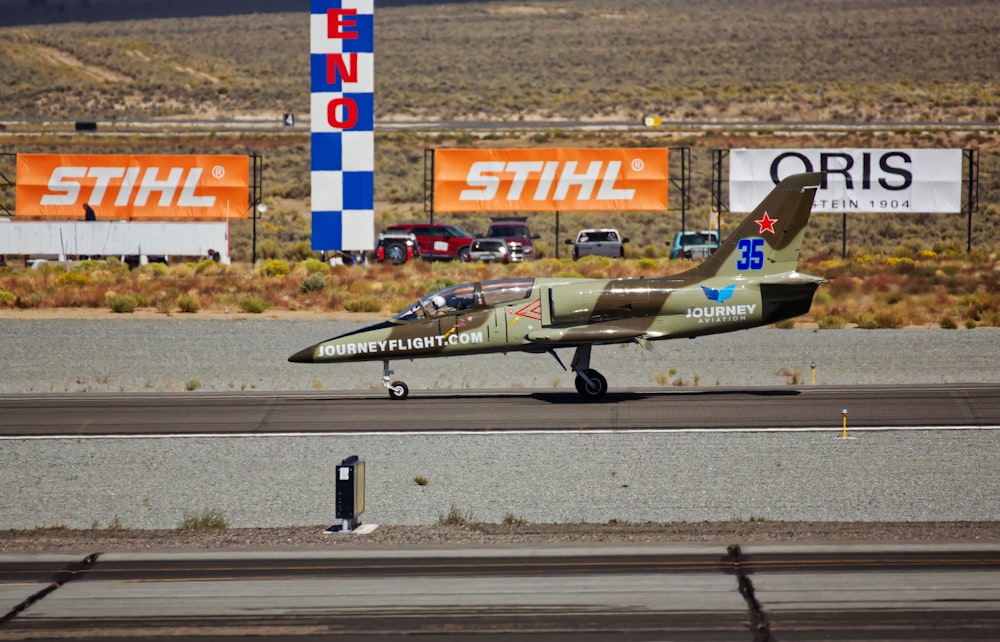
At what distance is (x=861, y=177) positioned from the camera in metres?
43.8

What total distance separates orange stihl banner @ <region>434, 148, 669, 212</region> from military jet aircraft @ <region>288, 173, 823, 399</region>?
23.2 metres

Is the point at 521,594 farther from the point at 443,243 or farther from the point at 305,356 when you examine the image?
the point at 443,243

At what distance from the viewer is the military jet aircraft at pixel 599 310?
68.9 ft

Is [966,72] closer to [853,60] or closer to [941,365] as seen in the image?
[853,60]

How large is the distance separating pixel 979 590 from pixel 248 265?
3806 cm

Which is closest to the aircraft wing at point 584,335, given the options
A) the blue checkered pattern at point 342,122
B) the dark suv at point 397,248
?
the blue checkered pattern at point 342,122

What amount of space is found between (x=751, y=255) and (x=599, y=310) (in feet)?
9.12

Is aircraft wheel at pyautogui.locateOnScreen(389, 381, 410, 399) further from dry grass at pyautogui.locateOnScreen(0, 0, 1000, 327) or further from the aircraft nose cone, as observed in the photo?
dry grass at pyautogui.locateOnScreen(0, 0, 1000, 327)

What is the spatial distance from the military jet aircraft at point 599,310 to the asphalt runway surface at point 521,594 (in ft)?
30.5

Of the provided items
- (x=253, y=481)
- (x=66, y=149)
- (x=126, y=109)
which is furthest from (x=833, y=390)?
(x=126, y=109)

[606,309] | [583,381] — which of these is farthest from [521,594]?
[606,309]

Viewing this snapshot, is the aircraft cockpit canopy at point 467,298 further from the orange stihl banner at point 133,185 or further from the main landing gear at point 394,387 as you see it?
the orange stihl banner at point 133,185

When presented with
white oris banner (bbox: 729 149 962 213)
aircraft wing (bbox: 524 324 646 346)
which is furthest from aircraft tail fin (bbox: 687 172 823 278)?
white oris banner (bbox: 729 149 962 213)

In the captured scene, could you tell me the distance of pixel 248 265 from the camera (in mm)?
45656
